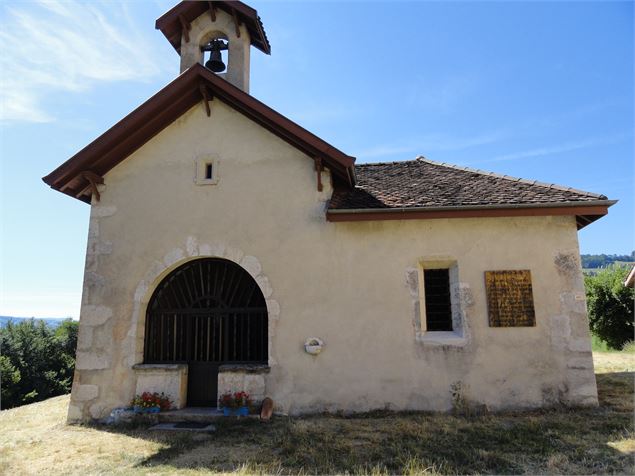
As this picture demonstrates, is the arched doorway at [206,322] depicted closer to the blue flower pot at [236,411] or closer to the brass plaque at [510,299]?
the blue flower pot at [236,411]

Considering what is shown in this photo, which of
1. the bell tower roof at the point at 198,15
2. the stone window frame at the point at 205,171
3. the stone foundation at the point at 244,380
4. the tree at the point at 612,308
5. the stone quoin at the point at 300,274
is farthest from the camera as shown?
the tree at the point at 612,308

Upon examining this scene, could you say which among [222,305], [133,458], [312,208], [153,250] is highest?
[312,208]

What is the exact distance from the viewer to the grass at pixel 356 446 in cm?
424

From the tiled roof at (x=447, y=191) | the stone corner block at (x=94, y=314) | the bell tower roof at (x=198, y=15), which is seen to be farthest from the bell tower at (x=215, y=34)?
the stone corner block at (x=94, y=314)

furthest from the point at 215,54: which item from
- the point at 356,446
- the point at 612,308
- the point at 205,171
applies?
the point at 612,308

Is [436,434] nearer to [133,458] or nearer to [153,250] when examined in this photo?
[133,458]

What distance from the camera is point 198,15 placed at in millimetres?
8234

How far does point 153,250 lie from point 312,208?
108 inches

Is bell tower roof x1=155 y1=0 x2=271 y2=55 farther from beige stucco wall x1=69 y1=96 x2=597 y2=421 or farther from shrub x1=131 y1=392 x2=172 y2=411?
shrub x1=131 y1=392 x2=172 y2=411

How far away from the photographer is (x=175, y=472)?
433 centimetres

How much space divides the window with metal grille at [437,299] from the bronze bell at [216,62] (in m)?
5.40

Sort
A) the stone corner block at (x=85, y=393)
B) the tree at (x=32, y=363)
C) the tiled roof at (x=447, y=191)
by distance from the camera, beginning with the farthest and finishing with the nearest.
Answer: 1. the tree at (x=32, y=363)
2. the stone corner block at (x=85, y=393)
3. the tiled roof at (x=447, y=191)

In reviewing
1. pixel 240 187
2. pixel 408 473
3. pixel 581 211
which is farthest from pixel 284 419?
pixel 581 211

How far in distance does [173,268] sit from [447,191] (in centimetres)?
478
